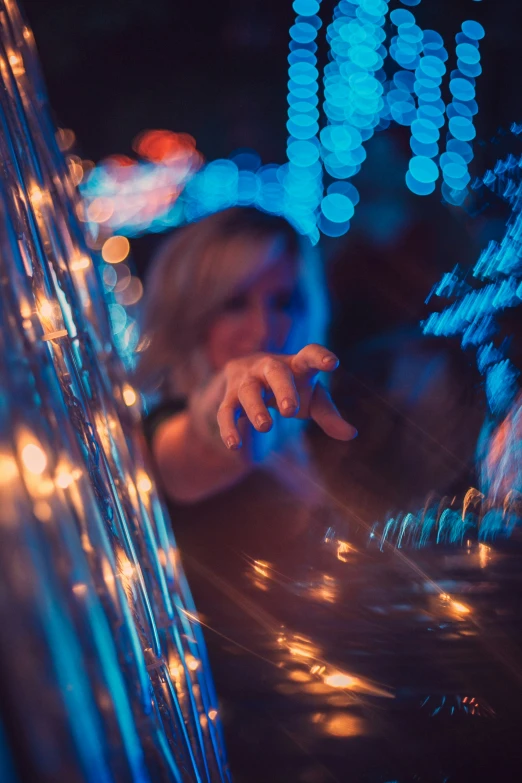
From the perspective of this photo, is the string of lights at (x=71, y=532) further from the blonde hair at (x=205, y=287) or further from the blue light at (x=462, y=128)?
the blue light at (x=462, y=128)

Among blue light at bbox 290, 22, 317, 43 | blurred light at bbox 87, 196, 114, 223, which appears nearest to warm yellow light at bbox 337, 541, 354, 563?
blue light at bbox 290, 22, 317, 43

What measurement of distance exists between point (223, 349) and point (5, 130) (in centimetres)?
54

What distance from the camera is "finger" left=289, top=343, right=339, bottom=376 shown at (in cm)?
42

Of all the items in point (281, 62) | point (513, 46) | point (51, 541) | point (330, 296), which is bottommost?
point (51, 541)

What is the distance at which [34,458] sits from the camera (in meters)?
0.25

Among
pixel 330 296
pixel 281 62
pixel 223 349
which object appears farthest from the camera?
pixel 281 62

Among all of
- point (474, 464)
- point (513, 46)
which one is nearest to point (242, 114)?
point (513, 46)

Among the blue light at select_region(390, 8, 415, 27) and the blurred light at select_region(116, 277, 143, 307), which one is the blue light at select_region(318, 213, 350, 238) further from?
the blurred light at select_region(116, 277, 143, 307)

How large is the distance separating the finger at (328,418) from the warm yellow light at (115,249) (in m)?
1.69

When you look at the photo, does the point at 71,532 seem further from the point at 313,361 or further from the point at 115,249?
the point at 115,249

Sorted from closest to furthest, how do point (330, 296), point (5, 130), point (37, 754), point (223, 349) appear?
point (37, 754)
point (5, 130)
point (223, 349)
point (330, 296)

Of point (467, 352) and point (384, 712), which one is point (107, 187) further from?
point (384, 712)

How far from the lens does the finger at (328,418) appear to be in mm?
442

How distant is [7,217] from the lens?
0.99ft
